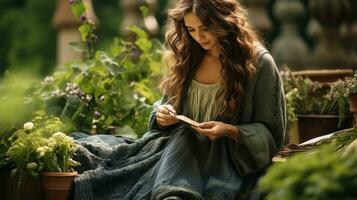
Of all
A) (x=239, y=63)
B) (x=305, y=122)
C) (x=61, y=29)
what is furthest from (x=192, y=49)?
(x=61, y=29)

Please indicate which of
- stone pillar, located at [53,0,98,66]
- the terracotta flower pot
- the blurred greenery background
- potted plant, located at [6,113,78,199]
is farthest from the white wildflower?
the blurred greenery background

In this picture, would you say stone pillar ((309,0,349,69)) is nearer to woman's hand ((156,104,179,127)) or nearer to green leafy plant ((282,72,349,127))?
green leafy plant ((282,72,349,127))

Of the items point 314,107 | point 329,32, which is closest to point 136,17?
point 329,32

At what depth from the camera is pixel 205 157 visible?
141 inches

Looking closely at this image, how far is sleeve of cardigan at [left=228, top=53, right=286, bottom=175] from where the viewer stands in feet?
11.3

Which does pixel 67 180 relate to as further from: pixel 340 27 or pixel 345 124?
pixel 340 27

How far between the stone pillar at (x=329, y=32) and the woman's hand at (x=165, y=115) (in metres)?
1.65

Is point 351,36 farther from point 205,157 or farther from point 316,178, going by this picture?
point 316,178

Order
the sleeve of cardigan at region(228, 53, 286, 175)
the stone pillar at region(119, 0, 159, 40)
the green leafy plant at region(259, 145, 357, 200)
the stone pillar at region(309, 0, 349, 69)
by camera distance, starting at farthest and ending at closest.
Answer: the stone pillar at region(119, 0, 159, 40) < the stone pillar at region(309, 0, 349, 69) < the sleeve of cardigan at region(228, 53, 286, 175) < the green leafy plant at region(259, 145, 357, 200)

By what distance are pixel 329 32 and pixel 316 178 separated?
9.71 ft

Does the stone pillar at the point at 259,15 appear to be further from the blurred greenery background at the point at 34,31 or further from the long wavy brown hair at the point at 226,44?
the blurred greenery background at the point at 34,31

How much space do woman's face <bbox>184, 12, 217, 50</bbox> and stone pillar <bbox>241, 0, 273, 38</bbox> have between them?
1.42m

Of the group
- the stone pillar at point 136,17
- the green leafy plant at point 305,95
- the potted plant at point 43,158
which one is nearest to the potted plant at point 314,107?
the green leafy plant at point 305,95

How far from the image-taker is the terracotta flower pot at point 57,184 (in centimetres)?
345
